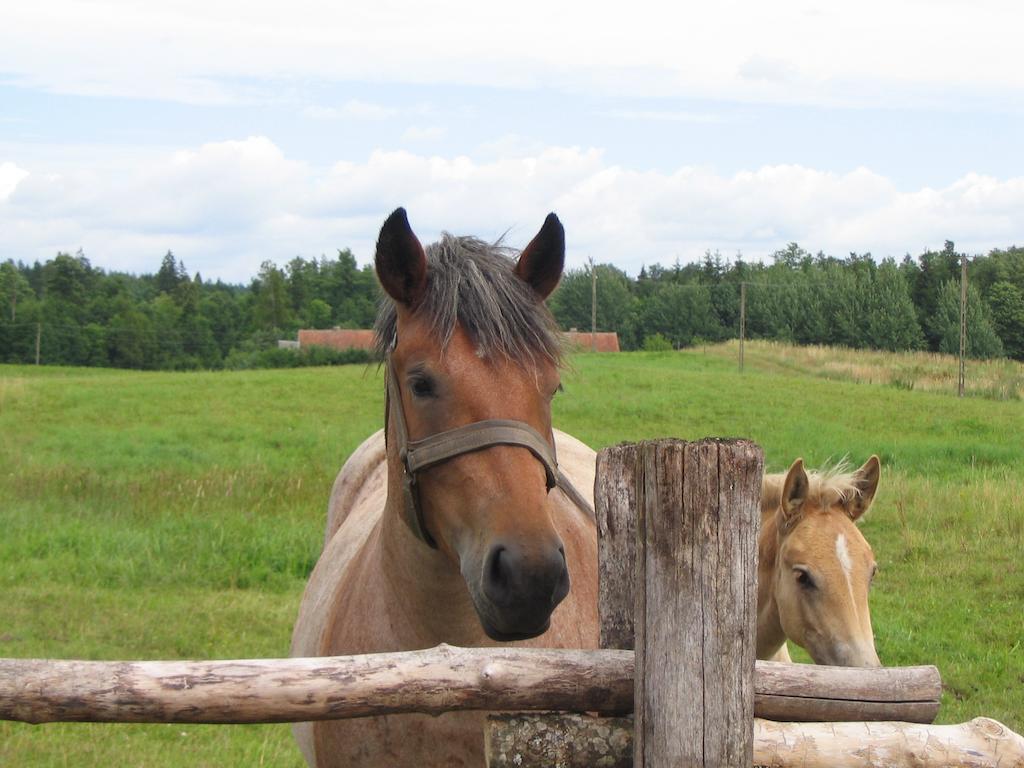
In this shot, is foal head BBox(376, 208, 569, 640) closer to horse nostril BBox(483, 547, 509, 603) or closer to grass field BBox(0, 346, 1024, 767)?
horse nostril BBox(483, 547, 509, 603)

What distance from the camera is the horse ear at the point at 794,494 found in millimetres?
4660

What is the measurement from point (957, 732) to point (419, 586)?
1.40 meters

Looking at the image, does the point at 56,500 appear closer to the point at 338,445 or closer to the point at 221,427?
the point at 338,445

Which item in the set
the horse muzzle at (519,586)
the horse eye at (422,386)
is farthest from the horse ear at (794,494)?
the horse muzzle at (519,586)

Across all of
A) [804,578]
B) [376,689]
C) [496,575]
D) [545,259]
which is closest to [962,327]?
[804,578]

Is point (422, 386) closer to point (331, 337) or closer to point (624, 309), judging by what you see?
point (331, 337)

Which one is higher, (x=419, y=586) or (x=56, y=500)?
(x=419, y=586)

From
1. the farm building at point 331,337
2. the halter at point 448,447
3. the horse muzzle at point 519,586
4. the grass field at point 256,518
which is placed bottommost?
the grass field at point 256,518

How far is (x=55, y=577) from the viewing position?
28.3 feet

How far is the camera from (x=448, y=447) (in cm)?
241

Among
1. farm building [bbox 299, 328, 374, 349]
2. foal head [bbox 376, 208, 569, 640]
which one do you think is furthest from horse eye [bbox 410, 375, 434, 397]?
farm building [bbox 299, 328, 374, 349]

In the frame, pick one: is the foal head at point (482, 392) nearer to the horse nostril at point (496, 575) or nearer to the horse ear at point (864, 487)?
the horse nostril at point (496, 575)

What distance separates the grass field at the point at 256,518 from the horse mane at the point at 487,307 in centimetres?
36

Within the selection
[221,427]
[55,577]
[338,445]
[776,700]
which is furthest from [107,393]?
[776,700]
